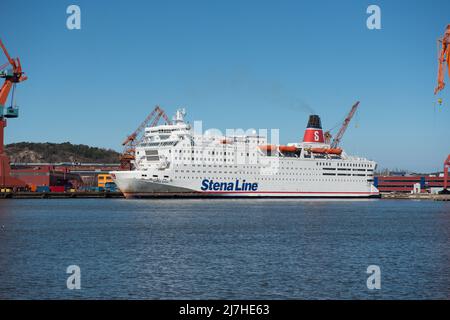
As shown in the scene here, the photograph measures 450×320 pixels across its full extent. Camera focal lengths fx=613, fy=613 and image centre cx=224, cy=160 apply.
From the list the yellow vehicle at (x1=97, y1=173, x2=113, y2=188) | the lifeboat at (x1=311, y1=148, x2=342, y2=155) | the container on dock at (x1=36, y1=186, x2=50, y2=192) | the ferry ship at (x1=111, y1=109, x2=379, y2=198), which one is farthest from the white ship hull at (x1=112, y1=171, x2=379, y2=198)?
the yellow vehicle at (x1=97, y1=173, x2=113, y2=188)

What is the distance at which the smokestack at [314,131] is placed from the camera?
7919 cm

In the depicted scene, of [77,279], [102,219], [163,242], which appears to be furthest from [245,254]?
[102,219]

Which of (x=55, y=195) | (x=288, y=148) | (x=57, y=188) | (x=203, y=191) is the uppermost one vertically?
(x=288, y=148)

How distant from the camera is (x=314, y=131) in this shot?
7956 centimetres

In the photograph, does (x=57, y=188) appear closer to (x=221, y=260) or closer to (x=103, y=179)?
(x=103, y=179)

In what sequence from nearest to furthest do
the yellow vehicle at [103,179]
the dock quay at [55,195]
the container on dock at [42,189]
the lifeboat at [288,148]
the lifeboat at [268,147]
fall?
the lifeboat at [268,147], the lifeboat at [288,148], the dock quay at [55,195], the container on dock at [42,189], the yellow vehicle at [103,179]

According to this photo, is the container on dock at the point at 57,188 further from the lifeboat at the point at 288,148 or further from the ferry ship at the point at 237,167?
the lifeboat at the point at 288,148

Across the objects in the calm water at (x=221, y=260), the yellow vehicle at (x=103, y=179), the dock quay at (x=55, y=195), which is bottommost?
the dock quay at (x=55, y=195)

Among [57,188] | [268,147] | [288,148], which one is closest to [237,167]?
[268,147]

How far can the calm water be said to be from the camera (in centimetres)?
1511

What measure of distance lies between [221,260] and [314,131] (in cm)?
6136

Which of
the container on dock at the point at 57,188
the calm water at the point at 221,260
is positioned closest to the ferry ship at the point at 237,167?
the calm water at the point at 221,260

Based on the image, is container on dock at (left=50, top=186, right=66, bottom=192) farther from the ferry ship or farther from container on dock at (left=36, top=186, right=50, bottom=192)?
the ferry ship

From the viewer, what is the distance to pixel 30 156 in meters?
179
